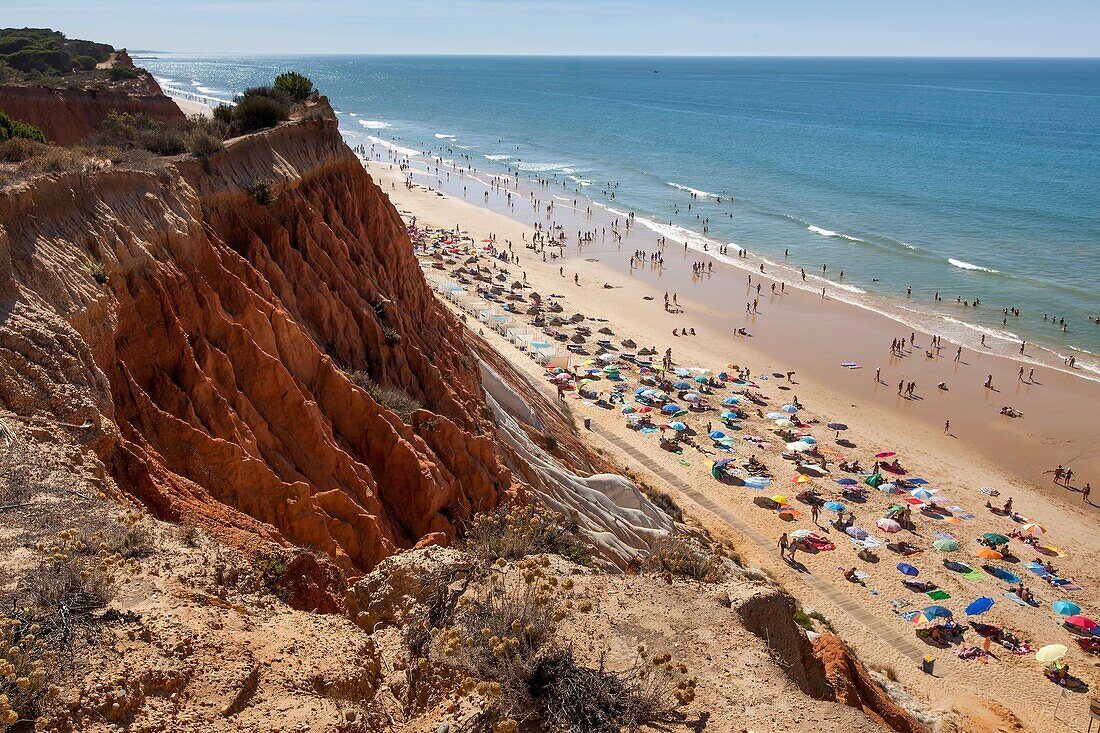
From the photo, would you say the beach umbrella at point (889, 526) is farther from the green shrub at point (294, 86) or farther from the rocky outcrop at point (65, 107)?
the rocky outcrop at point (65, 107)

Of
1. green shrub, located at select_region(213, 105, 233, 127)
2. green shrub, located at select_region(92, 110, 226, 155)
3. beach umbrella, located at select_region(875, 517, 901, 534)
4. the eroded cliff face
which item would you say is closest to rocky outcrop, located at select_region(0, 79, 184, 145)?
green shrub, located at select_region(213, 105, 233, 127)

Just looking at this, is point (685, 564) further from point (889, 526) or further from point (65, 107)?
point (65, 107)

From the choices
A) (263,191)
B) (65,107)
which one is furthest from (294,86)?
(65,107)

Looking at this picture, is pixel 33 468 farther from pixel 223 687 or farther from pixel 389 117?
pixel 389 117

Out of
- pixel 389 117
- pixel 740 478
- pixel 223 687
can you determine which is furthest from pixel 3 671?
pixel 389 117

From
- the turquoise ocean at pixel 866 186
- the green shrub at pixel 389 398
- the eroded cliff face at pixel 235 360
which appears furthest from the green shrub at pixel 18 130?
the turquoise ocean at pixel 866 186

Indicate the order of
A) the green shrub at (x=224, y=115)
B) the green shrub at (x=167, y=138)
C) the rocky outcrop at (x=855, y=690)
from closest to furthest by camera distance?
the rocky outcrop at (x=855, y=690), the green shrub at (x=167, y=138), the green shrub at (x=224, y=115)
